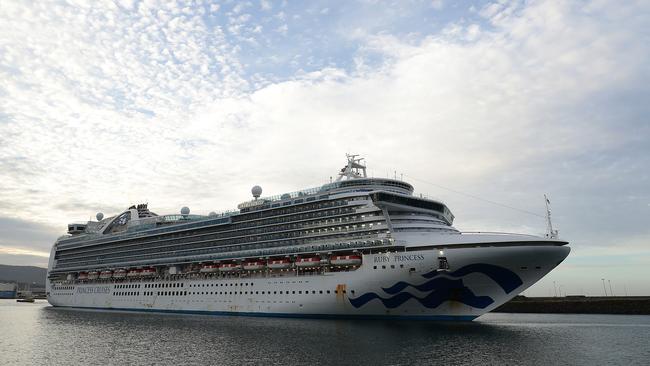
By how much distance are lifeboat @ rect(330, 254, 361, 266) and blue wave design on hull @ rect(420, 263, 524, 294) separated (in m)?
6.51

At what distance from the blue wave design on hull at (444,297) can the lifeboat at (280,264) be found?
11.0 meters

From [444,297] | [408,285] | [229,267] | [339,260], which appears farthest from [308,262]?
[444,297]

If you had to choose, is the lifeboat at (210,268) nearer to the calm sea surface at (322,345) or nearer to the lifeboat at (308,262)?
the calm sea surface at (322,345)

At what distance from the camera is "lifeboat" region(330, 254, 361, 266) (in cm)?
4115

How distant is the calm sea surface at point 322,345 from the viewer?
2486 cm

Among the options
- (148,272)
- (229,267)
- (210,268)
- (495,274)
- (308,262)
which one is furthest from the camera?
(148,272)

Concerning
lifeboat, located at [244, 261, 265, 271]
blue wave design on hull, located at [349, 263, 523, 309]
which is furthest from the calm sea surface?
lifeboat, located at [244, 261, 265, 271]

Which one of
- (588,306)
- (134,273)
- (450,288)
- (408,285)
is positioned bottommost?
(588,306)

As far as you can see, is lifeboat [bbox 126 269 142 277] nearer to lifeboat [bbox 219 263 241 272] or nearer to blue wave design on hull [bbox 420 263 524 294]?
lifeboat [bbox 219 263 241 272]

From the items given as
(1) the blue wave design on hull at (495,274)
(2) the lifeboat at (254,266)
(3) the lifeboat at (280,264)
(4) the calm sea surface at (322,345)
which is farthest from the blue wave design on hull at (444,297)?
(2) the lifeboat at (254,266)

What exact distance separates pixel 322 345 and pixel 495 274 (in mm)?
16924

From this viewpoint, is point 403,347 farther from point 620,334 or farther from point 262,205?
point 262,205

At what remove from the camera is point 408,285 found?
126 feet

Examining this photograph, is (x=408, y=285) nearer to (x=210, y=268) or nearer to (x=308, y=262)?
(x=308, y=262)
